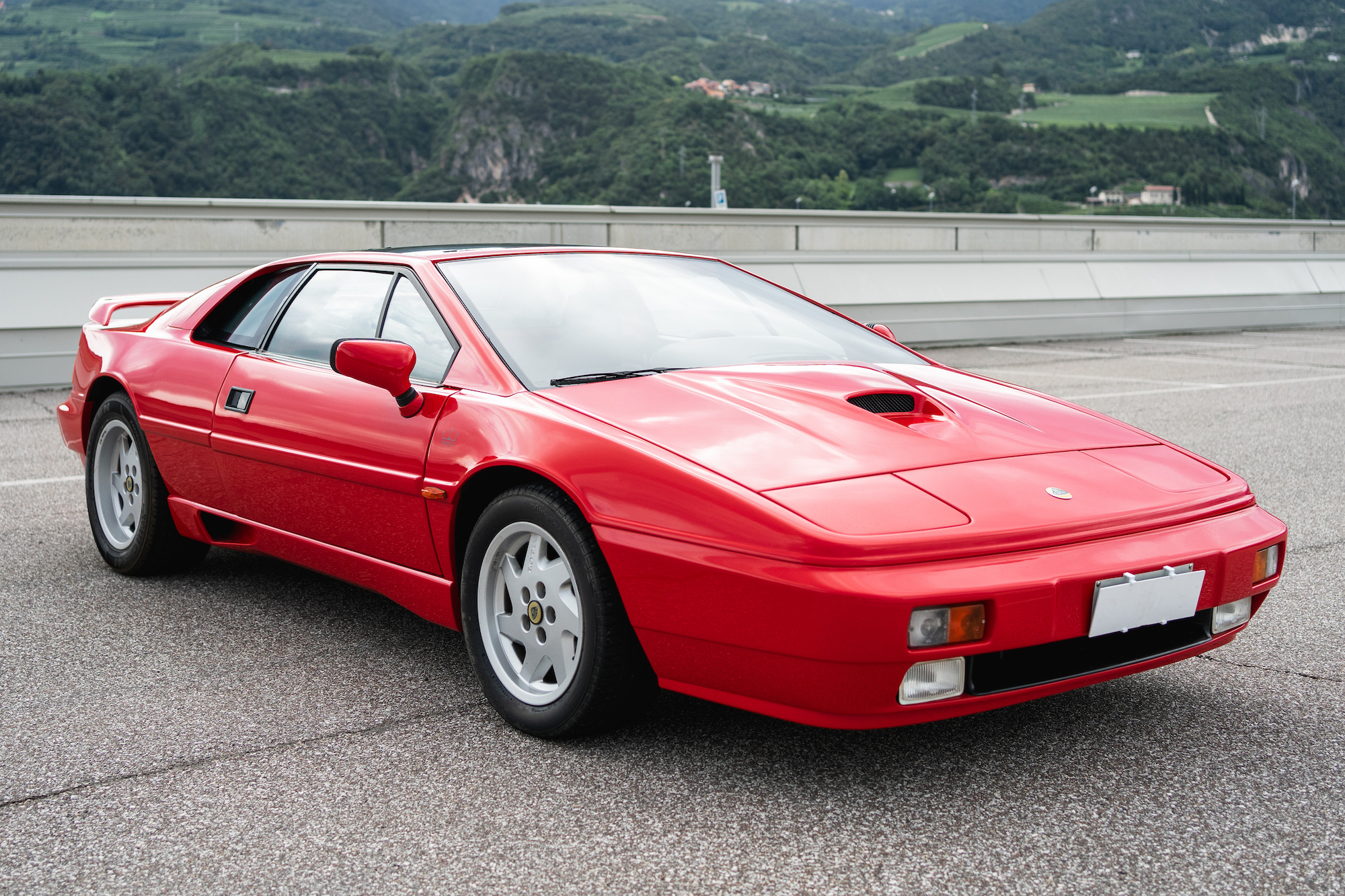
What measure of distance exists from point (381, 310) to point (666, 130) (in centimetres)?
→ 6782

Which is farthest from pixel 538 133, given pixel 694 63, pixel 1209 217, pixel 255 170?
pixel 1209 217

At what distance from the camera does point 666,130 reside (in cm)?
6900

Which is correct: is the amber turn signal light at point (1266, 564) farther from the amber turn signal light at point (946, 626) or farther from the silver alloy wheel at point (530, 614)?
the silver alloy wheel at point (530, 614)

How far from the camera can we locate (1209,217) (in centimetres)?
1838

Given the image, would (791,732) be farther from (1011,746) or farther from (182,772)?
A: (182,772)

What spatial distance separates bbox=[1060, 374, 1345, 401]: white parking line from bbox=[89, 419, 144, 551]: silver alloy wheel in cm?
637

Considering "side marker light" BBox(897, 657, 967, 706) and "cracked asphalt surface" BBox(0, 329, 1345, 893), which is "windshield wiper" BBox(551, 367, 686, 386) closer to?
"cracked asphalt surface" BBox(0, 329, 1345, 893)

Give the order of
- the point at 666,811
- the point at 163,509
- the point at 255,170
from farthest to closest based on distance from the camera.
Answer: the point at 255,170
the point at 163,509
the point at 666,811

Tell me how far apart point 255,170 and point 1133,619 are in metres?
84.3

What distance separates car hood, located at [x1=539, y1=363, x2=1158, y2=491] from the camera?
260cm

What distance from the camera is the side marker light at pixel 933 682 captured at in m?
2.36

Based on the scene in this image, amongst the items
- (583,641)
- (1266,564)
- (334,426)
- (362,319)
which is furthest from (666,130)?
(583,641)

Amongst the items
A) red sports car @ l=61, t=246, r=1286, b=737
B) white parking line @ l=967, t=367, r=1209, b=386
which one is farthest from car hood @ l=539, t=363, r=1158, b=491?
white parking line @ l=967, t=367, r=1209, b=386

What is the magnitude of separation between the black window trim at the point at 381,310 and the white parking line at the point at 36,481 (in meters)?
2.77
